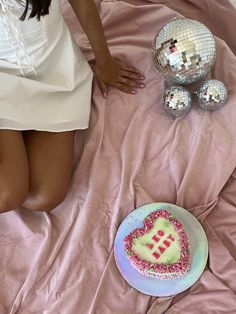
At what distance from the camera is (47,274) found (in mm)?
1047

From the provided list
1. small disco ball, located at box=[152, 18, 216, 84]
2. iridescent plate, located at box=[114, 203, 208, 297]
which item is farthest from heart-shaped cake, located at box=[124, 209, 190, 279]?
small disco ball, located at box=[152, 18, 216, 84]

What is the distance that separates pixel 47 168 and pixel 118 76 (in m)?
0.28

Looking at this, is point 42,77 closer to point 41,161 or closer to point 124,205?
point 41,161

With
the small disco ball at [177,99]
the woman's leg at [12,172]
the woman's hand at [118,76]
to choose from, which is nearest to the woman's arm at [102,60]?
the woman's hand at [118,76]

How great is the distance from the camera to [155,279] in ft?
3.29

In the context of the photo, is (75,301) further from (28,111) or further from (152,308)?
(28,111)

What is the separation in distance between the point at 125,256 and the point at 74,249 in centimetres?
11

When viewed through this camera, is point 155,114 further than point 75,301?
Yes

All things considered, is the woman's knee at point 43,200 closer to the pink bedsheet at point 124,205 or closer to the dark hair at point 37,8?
the pink bedsheet at point 124,205

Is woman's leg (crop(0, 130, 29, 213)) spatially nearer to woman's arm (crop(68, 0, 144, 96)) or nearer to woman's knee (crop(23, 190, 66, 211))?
woman's knee (crop(23, 190, 66, 211))

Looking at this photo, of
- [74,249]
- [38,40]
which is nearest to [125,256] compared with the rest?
[74,249]

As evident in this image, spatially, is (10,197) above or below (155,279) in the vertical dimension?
above

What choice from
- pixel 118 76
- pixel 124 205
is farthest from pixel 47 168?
pixel 118 76

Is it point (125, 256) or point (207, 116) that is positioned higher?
point (207, 116)
